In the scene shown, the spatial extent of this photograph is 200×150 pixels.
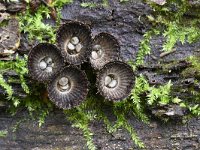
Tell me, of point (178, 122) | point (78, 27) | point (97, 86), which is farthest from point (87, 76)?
point (178, 122)

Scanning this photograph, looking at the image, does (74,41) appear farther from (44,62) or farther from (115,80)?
(115,80)

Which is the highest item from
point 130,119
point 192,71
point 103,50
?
point 103,50

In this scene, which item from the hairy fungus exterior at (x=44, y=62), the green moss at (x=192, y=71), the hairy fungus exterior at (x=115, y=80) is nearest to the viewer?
the hairy fungus exterior at (x=44, y=62)

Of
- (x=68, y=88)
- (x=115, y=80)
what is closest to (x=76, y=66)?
(x=68, y=88)

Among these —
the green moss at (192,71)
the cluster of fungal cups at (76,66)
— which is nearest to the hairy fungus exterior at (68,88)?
the cluster of fungal cups at (76,66)

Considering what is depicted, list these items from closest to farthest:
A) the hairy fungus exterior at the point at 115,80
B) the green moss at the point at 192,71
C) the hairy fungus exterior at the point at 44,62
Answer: the hairy fungus exterior at the point at 44,62
the hairy fungus exterior at the point at 115,80
the green moss at the point at 192,71

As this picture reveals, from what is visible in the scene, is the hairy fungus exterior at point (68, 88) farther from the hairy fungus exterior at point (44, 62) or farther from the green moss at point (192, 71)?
the green moss at point (192, 71)

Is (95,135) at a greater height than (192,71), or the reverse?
(192,71)

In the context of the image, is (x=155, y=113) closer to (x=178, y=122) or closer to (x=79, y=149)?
(x=178, y=122)
